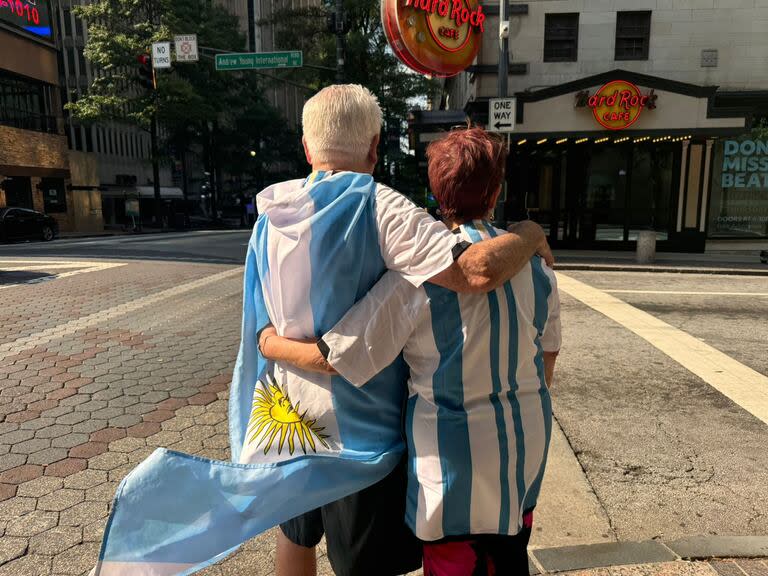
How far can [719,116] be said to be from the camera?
1486 cm

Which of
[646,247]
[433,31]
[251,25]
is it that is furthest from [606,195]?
[251,25]

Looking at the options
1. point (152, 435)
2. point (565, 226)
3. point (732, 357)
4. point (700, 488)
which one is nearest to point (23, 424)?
point (152, 435)

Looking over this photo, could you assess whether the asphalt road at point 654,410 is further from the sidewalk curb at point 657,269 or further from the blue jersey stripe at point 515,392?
the sidewalk curb at point 657,269

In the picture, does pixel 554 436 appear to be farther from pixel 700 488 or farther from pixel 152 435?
pixel 152 435

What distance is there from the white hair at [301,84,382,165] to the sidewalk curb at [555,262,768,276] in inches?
475

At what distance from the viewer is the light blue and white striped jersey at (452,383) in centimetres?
157

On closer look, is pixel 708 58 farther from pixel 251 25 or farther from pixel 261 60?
pixel 251 25

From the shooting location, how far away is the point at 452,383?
61.9 inches

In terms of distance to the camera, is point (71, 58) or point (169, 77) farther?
point (71, 58)

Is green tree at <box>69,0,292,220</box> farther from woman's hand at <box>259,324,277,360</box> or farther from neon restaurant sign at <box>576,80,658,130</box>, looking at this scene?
woman's hand at <box>259,324,277,360</box>

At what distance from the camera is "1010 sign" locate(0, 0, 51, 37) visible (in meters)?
29.6

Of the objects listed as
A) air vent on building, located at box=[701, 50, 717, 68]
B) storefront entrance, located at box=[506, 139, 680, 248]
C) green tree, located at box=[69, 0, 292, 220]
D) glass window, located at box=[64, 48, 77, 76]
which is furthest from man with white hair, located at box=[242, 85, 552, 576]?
glass window, located at box=[64, 48, 77, 76]

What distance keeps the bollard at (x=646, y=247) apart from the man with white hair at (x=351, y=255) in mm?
13658

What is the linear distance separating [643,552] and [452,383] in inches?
67.8
